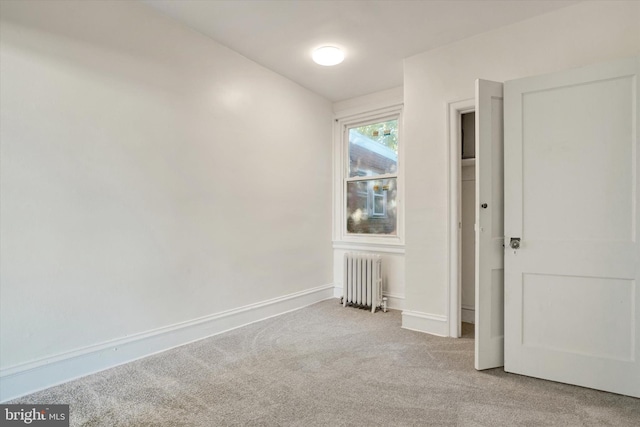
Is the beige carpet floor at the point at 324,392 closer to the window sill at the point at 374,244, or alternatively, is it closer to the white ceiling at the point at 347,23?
the window sill at the point at 374,244

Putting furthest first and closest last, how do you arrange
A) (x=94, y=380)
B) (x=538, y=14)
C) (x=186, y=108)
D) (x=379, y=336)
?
(x=379, y=336)
(x=186, y=108)
(x=538, y=14)
(x=94, y=380)

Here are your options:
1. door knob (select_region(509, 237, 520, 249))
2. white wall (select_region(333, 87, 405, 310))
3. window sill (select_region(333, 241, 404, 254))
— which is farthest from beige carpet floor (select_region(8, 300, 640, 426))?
window sill (select_region(333, 241, 404, 254))

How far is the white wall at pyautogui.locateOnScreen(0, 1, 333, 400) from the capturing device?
1.96 metres

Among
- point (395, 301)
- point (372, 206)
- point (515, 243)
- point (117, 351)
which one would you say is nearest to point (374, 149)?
point (372, 206)

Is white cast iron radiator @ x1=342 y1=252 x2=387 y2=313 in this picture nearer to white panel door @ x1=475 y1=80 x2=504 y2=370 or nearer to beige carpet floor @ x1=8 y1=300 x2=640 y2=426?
beige carpet floor @ x1=8 y1=300 x2=640 y2=426

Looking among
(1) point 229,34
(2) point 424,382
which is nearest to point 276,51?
(1) point 229,34

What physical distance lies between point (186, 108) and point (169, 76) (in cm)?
27

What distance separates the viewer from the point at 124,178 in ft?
7.83

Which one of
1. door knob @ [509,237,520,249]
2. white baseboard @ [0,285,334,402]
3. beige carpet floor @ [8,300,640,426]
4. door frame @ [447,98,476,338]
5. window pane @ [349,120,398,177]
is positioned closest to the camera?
beige carpet floor @ [8,300,640,426]

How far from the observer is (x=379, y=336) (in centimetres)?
297

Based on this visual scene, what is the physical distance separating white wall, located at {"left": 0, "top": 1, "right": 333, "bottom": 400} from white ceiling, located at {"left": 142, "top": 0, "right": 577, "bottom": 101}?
240 millimetres

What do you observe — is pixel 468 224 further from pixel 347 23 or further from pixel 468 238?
pixel 347 23

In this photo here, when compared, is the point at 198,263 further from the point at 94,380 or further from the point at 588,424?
the point at 588,424

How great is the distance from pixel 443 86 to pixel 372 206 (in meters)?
1.75
